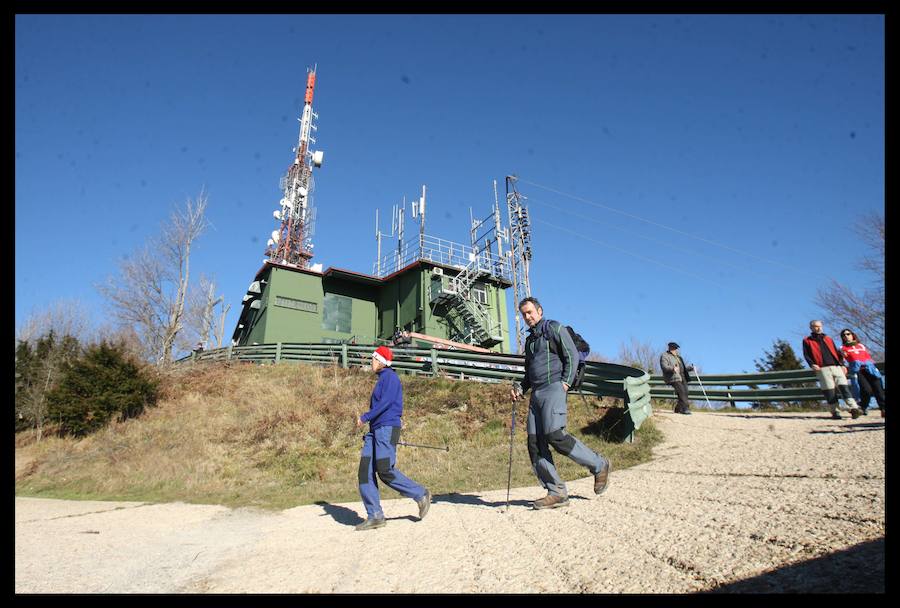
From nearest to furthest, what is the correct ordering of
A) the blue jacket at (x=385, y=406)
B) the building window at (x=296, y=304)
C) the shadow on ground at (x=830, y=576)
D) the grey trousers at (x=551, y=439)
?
the shadow on ground at (x=830, y=576) → the grey trousers at (x=551, y=439) → the blue jacket at (x=385, y=406) → the building window at (x=296, y=304)

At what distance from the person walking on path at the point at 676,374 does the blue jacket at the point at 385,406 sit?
7.86 meters

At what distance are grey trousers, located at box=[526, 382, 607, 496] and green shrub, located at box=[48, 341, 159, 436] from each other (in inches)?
574

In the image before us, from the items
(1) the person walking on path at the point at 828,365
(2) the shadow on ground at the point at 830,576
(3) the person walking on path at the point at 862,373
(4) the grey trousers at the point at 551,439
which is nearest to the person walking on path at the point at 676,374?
(1) the person walking on path at the point at 828,365

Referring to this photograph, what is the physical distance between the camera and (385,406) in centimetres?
532

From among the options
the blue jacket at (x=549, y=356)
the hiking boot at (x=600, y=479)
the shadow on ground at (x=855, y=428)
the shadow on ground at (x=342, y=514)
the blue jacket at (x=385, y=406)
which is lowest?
the shadow on ground at (x=342, y=514)

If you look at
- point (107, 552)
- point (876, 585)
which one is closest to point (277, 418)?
point (107, 552)

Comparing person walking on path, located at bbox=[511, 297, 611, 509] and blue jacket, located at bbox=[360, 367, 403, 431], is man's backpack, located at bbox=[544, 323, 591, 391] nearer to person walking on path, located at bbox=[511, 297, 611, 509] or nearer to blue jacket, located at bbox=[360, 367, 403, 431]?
person walking on path, located at bbox=[511, 297, 611, 509]

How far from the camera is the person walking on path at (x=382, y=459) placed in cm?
515

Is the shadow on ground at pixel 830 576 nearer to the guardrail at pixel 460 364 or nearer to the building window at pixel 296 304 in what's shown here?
the guardrail at pixel 460 364

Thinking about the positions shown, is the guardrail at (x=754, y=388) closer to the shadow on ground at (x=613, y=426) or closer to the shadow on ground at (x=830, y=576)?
the shadow on ground at (x=613, y=426)

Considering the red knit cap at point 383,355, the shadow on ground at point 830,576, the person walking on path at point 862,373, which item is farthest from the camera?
the person walking on path at point 862,373

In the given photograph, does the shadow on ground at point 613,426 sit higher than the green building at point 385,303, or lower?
lower

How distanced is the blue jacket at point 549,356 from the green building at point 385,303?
2008cm

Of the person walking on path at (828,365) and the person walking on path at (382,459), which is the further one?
the person walking on path at (828,365)
